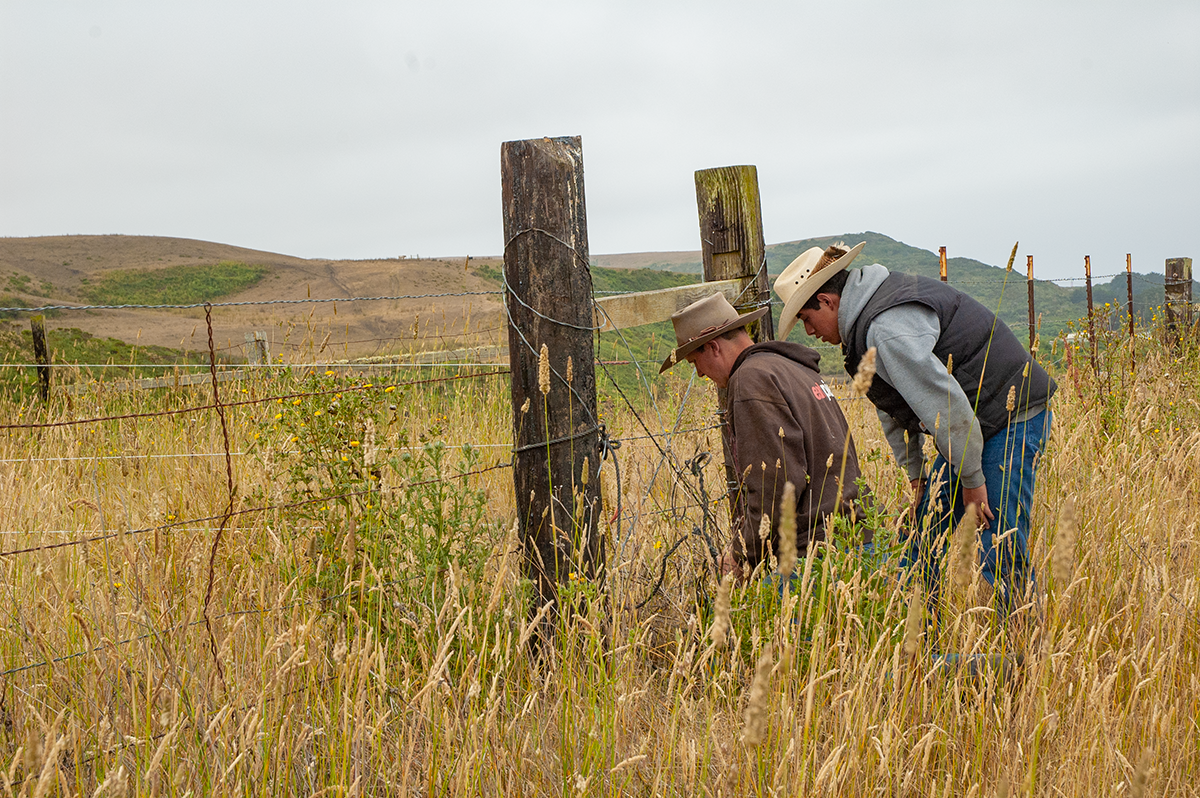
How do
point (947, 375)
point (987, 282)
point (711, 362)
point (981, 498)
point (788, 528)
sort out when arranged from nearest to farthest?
point (788, 528) → point (947, 375) → point (981, 498) → point (711, 362) → point (987, 282)

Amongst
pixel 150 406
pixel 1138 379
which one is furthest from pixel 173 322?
pixel 1138 379

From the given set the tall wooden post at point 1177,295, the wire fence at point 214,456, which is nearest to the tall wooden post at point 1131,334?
the tall wooden post at point 1177,295

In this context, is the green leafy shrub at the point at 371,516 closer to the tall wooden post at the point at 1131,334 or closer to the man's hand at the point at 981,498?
the man's hand at the point at 981,498

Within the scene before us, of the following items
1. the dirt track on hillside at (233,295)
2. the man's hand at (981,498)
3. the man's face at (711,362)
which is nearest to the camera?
the man's hand at (981,498)

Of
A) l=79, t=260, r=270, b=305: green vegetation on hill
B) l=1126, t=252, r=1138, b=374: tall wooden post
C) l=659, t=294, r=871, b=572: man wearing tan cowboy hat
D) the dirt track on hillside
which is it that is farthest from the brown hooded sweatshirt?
l=79, t=260, r=270, b=305: green vegetation on hill

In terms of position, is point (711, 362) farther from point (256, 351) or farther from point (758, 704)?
point (256, 351)

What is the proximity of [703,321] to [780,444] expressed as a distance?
72 cm

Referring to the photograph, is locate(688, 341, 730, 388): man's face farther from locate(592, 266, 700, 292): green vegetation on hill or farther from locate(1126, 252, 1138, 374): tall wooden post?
locate(592, 266, 700, 292): green vegetation on hill

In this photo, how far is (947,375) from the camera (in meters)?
2.96

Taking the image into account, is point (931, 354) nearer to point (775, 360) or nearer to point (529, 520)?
point (775, 360)

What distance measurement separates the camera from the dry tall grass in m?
1.69

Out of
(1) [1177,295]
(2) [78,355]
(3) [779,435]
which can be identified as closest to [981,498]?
(3) [779,435]

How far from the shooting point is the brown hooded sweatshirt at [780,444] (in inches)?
121

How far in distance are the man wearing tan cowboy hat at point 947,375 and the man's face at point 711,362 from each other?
1.08ft
